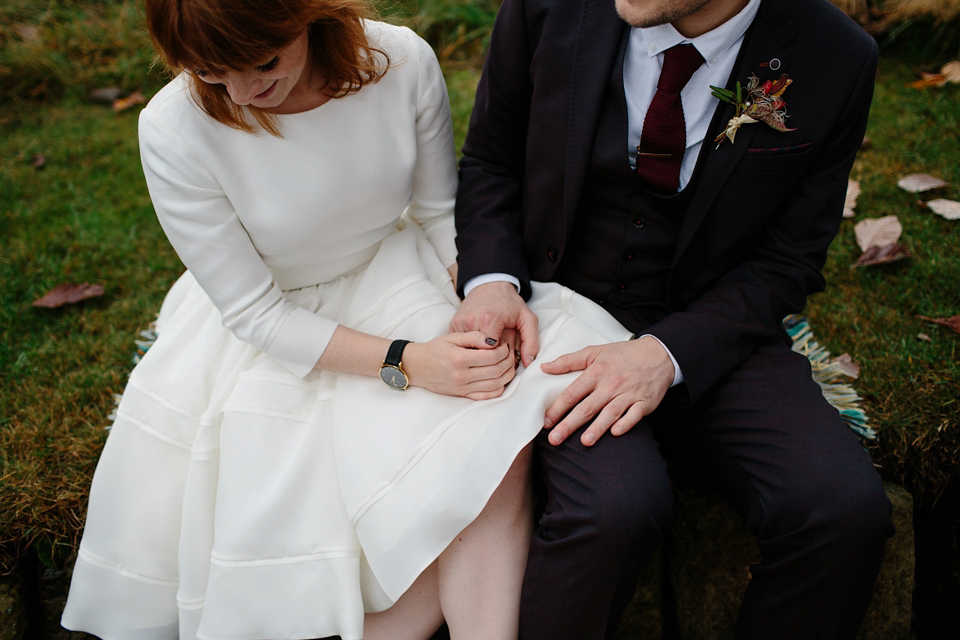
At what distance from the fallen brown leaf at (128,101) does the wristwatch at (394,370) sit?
3.21 m

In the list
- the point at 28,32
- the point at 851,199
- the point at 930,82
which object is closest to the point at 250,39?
the point at 851,199

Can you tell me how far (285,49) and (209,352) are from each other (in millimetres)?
873

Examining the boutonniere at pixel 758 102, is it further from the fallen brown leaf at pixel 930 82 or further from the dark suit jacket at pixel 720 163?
the fallen brown leaf at pixel 930 82

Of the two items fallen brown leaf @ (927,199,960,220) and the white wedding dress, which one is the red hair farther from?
fallen brown leaf @ (927,199,960,220)

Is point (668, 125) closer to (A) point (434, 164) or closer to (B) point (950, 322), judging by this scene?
(A) point (434, 164)

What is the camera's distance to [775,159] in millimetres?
1732

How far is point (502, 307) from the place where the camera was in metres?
1.86

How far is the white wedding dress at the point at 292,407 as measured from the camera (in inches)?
64.6

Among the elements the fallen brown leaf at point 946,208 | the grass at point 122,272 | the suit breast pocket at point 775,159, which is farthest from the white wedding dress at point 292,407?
the fallen brown leaf at point 946,208

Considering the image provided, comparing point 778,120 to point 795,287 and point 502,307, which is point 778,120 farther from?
point 502,307

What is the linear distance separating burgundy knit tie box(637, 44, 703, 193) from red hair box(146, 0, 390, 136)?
0.70m

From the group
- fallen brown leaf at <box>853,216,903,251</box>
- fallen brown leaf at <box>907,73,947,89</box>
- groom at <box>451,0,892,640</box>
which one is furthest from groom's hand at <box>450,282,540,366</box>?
fallen brown leaf at <box>907,73,947,89</box>

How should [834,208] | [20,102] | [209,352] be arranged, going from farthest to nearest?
[20,102] < [209,352] < [834,208]

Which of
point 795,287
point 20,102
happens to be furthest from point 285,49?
point 20,102
